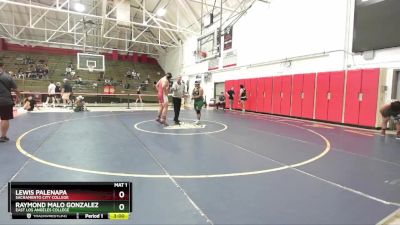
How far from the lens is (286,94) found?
12.8 meters

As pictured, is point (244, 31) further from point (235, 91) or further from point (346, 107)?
point (346, 107)

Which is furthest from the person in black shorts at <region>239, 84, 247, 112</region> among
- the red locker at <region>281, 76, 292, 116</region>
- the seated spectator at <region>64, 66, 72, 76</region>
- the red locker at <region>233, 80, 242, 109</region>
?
the seated spectator at <region>64, 66, 72, 76</region>

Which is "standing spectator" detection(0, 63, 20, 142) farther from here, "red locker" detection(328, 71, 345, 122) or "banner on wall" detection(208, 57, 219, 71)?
"banner on wall" detection(208, 57, 219, 71)

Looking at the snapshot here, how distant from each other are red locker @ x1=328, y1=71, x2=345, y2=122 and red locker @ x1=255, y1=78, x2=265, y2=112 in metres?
4.33

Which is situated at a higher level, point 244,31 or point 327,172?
point 244,31

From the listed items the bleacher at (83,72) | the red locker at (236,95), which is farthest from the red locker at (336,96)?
the bleacher at (83,72)

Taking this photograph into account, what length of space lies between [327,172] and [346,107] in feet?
23.5

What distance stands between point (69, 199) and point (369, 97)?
998cm

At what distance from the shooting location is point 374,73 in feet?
29.1

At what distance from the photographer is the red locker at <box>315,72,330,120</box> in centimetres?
1070

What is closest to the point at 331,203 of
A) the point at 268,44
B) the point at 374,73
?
the point at 374,73

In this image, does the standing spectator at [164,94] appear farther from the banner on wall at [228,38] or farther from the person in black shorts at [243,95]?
the banner on wall at [228,38]

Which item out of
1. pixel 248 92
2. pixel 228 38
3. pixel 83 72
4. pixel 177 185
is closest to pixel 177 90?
pixel 177 185

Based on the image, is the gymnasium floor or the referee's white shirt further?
the referee's white shirt
